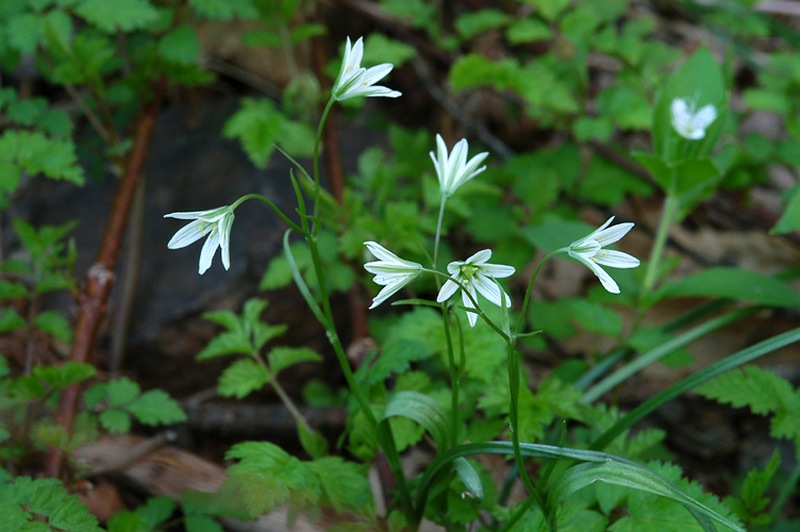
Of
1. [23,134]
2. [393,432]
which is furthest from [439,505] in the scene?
[23,134]

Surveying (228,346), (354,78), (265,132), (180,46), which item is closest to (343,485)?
(228,346)

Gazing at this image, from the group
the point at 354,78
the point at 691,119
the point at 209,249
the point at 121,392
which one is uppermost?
the point at 354,78

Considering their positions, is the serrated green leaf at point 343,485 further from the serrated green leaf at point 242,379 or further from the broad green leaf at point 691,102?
the broad green leaf at point 691,102

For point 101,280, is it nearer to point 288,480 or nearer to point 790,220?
point 288,480

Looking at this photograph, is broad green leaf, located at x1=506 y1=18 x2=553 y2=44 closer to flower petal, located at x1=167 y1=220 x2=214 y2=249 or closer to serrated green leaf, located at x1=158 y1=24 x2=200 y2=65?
serrated green leaf, located at x1=158 y1=24 x2=200 y2=65

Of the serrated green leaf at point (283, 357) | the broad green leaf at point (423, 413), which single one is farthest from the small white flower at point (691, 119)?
the serrated green leaf at point (283, 357)

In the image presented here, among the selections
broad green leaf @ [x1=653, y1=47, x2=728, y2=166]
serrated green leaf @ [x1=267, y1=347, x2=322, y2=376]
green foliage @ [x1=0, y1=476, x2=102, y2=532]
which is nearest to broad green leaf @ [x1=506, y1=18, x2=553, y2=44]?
broad green leaf @ [x1=653, y1=47, x2=728, y2=166]
